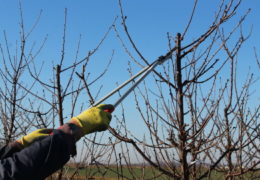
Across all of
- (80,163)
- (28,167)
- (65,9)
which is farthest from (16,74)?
(28,167)

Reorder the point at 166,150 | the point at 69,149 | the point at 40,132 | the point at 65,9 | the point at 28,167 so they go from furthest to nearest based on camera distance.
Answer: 1. the point at 65,9
2. the point at 166,150
3. the point at 40,132
4. the point at 69,149
5. the point at 28,167

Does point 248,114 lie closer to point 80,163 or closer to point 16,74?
point 80,163

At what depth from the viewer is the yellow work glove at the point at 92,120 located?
5.93 feet

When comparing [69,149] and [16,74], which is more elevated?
[16,74]

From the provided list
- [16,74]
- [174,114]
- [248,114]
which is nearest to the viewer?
[174,114]

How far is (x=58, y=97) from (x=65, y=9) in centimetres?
142

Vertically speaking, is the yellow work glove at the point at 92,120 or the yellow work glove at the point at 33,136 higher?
the yellow work glove at the point at 92,120

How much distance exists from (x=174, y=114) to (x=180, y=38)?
72cm

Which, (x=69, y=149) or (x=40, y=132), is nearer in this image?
(x=69, y=149)

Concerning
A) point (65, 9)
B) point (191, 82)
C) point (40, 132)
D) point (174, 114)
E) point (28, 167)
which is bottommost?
point (28, 167)

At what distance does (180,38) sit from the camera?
10.9 feet

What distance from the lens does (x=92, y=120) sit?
1.88 meters

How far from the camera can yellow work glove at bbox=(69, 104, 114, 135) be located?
5.93 feet

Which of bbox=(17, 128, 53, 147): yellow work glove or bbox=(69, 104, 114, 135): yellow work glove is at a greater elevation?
bbox=(69, 104, 114, 135): yellow work glove
